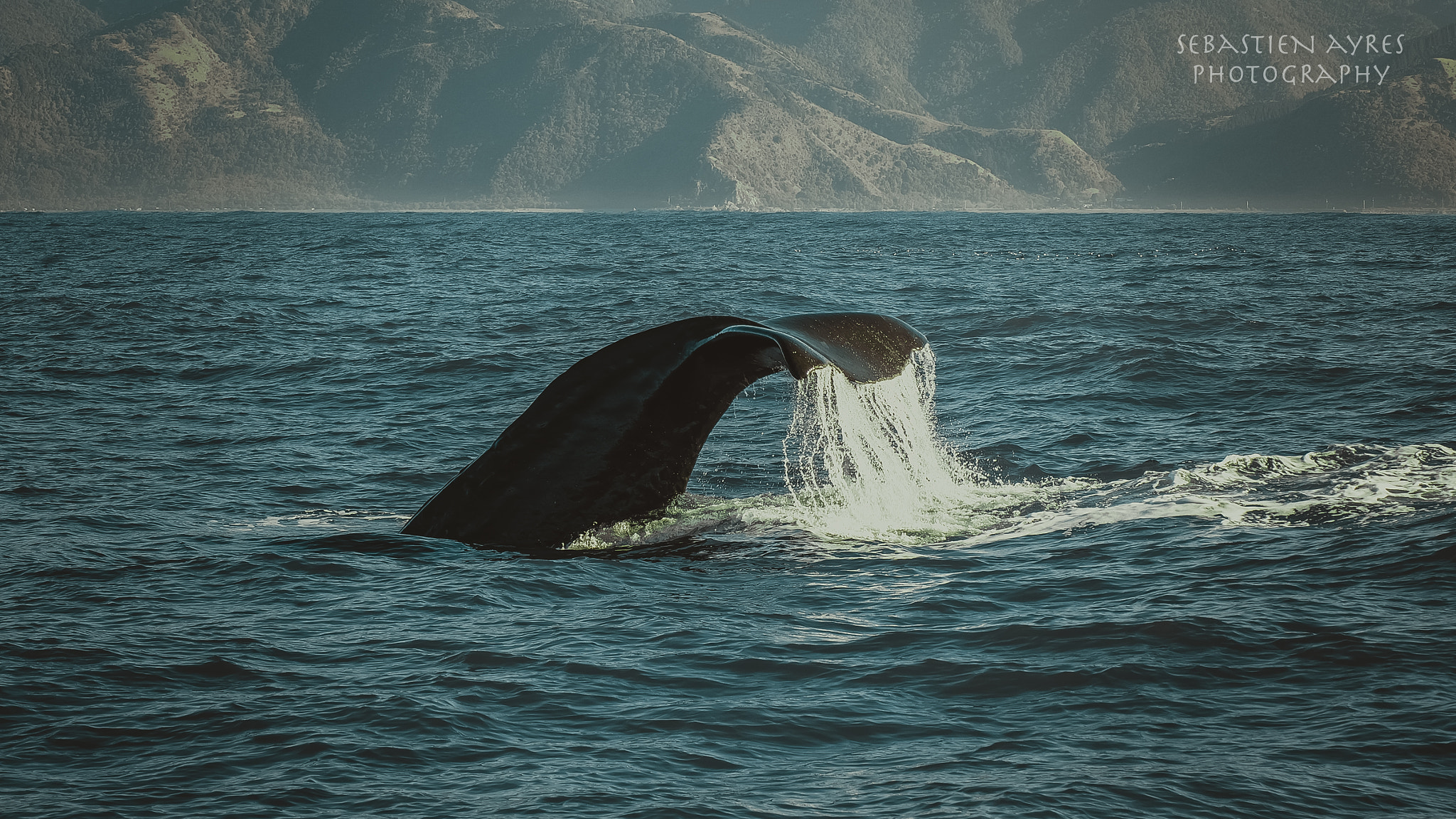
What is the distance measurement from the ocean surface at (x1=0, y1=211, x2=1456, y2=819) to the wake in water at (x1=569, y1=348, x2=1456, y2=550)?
5 cm

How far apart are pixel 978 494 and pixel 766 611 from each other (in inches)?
134

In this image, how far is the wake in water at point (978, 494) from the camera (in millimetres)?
7082

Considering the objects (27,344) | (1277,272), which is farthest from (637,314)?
(1277,272)

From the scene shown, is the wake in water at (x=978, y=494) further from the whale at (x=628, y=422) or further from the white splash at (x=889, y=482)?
the whale at (x=628, y=422)

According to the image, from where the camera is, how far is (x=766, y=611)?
19.2ft

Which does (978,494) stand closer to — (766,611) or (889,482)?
(889,482)

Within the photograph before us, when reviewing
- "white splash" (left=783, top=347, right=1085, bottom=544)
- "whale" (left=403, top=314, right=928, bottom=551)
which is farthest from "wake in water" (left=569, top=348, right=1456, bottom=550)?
"whale" (left=403, top=314, right=928, bottom=551)

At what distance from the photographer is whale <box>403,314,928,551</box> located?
230 inches

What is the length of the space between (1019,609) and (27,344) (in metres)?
17.3

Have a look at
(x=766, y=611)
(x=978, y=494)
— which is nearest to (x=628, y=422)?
(x=766, y=611)

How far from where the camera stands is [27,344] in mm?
17906

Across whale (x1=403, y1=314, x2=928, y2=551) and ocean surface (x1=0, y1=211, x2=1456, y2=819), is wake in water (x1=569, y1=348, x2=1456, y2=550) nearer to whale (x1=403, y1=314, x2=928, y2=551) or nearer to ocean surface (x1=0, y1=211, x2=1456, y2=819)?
ocean surface (x1=0, y1=211, x2=1456, y2=819)

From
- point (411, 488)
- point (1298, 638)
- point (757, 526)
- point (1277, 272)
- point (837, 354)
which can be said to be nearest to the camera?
point (1298, 638)

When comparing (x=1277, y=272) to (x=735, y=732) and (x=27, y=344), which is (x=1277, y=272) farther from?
(x=735, y=732)
